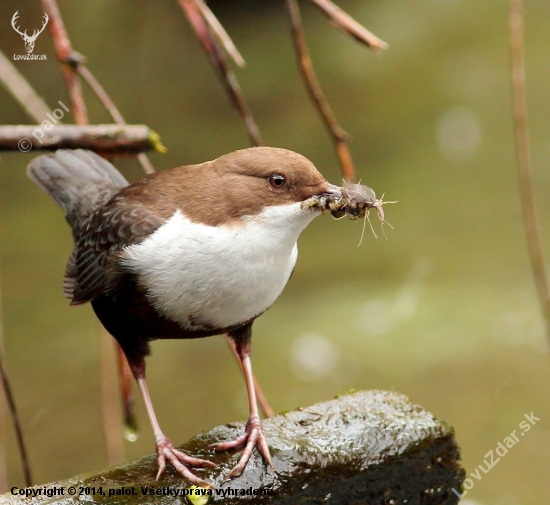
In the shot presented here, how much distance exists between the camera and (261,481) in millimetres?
2363

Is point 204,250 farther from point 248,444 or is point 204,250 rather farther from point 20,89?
point 20,89

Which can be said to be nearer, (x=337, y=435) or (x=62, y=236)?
(x=337, y=435)

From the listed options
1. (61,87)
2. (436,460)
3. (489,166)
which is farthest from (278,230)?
(61,87)

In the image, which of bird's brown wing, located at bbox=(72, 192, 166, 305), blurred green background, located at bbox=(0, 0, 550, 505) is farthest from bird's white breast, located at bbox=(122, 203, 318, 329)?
blurred green background, located at bbox=(0, 0, 550, 505)

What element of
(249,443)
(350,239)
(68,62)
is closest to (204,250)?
(249,443)

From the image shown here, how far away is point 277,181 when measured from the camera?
91.0 inches

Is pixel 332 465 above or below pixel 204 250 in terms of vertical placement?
below

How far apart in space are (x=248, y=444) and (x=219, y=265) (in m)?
0.57

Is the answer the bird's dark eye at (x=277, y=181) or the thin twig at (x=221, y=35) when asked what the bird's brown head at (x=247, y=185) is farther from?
the thin twig at (x=221, y=35)

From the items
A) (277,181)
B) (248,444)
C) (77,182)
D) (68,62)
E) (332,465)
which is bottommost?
(332,465)

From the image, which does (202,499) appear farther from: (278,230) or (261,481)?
(278,230)

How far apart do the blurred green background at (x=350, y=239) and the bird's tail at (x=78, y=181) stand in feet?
6.53

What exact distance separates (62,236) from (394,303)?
111 inches

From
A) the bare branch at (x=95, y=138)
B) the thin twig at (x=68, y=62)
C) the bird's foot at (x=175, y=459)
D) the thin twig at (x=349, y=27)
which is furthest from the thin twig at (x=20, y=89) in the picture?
the bird's foot at (x=175, y=459)
